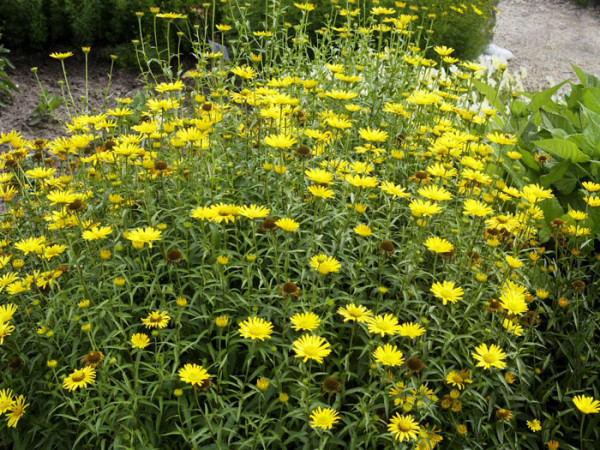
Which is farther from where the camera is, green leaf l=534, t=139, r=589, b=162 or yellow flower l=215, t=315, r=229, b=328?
green leaf l=534, t=139, r=589, b=162

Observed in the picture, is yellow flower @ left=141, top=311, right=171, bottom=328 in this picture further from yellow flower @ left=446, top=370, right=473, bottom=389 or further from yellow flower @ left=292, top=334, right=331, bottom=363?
yellow flower @ left=446, top=370, right=473, bottom=389

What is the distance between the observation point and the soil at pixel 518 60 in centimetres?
487

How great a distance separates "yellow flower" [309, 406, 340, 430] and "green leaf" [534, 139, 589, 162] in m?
1.92

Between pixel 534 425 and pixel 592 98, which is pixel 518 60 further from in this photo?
pixel 534 425

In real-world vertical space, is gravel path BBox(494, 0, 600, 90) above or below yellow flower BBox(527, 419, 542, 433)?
below

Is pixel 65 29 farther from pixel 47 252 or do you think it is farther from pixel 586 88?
pixel 586 88

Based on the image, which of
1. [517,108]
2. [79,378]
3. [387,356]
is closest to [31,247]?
[79,378]

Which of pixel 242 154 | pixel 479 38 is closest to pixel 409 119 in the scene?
pixel 242 154

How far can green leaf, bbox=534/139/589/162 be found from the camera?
2.68 meters

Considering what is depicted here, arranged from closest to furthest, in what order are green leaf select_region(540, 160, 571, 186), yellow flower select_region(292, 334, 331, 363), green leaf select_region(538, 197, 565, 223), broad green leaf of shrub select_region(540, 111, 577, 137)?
Answer: yellow flower select_region(292, 334, 331, 363), green leaf select_region(538, 197, 565, 223), green leaf select_region(540, 160, 571, 186), broad green leaf of shrub select_region(540, 111, 577, 137)

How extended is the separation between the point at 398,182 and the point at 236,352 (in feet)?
4.12

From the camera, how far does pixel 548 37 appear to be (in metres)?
9.76

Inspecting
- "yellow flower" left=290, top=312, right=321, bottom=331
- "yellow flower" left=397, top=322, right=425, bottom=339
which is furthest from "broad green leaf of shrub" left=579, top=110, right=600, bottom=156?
"yellow flower" left=290, top=312, right=321, bottom=331

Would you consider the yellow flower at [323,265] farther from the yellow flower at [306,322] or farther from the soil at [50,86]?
the soil at [50,86]
